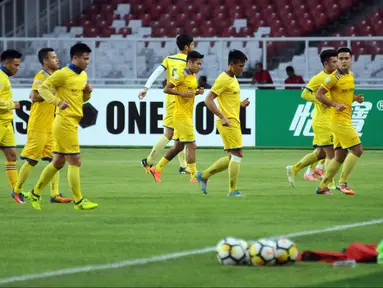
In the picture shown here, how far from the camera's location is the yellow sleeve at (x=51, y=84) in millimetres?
12781

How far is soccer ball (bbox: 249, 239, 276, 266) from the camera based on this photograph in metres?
8.74

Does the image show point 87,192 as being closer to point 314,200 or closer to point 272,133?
point 314,200

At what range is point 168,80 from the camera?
59.1 feet

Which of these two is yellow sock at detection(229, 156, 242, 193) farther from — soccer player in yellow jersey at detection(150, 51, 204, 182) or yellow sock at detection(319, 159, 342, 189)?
soccer player in yellow jersey at detection(150, 51, 204, 182)

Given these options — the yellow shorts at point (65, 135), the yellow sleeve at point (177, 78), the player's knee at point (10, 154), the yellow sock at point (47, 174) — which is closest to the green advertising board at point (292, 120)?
the yellow sleeve at point (177, 78)

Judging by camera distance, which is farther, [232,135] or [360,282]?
[232,135]

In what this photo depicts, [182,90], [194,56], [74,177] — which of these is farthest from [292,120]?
[74,177]

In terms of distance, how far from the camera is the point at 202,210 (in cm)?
1319

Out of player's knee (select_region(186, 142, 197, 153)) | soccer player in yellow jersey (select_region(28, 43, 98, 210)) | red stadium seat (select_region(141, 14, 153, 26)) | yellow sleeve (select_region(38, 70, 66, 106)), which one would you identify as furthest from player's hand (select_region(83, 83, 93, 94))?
red stadium seat (select_region(141, 14, 153, 26))

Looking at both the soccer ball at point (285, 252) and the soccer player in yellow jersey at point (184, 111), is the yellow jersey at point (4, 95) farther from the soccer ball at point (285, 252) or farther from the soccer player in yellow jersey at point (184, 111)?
the soccer ball at point (285, 252)

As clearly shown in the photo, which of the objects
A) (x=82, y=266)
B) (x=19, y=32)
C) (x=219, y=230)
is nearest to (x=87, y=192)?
(x=219, y=230)

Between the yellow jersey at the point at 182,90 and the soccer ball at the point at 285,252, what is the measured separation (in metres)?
8.93

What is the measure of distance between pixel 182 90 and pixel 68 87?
4.89 m

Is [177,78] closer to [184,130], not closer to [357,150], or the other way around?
[184,130]
